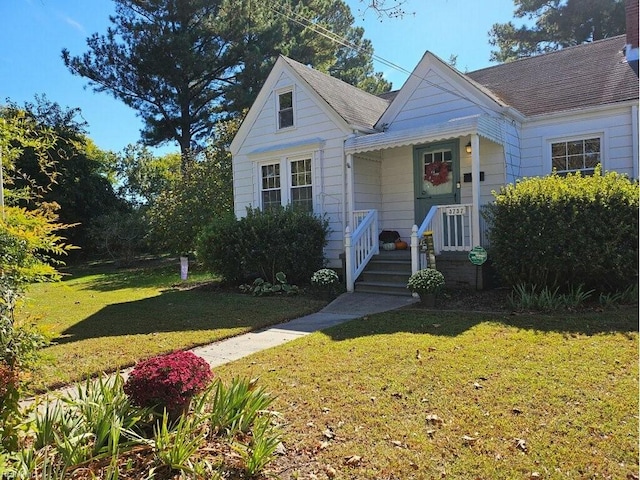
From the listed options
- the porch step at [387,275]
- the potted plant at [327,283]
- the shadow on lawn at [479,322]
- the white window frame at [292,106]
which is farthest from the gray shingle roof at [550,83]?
the shadow on lawn at [479,322]

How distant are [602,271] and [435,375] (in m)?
4.24

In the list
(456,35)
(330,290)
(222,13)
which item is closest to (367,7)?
(456,35)

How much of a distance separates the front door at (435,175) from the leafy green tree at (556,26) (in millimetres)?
18087

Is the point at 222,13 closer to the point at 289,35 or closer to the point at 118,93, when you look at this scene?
the point at 289,35

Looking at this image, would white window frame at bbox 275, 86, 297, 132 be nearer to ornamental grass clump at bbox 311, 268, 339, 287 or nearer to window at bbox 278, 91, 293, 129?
window at bbox 278, 91, 293, 129

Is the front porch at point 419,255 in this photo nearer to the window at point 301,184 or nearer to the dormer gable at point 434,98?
the window at point 301,184

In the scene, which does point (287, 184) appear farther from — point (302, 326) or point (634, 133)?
point (634, 133)

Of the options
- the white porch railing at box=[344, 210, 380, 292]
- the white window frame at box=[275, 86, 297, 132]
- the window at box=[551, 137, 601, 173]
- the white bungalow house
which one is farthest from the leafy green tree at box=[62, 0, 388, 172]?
the window at box=[551, 137, 601, 173]

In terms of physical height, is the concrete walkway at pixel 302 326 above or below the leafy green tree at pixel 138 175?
below

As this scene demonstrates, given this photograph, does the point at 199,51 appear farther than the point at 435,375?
Yes

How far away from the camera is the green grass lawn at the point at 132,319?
5.11m

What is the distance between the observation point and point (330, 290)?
9.79 metres

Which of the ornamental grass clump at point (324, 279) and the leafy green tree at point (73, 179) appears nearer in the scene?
the ornamental grass clump at point (324, 279)

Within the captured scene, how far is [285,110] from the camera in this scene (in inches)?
496
